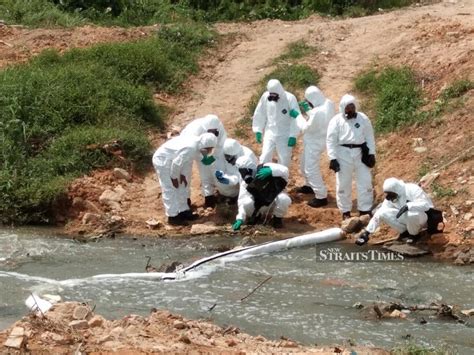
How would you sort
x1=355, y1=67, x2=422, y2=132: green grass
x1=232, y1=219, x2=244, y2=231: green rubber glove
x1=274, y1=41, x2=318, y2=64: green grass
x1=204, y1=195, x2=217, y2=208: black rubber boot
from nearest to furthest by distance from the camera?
x1=232, y1=219, x2=244, y2=231: green rubber glove < x1=204, y1=195, x2=217, y2=208: black rubber boot < x1=355, y1=67, x2=422, y2=132: green grass < x1=274, y1=41, x2=318, y2=64: green grass

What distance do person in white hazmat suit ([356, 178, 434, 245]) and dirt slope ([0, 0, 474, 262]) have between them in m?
0.46

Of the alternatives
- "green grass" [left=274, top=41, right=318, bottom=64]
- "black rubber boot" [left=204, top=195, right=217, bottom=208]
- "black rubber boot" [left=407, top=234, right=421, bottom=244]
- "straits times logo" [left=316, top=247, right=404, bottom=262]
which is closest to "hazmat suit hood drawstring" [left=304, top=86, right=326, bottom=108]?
"black rubber boot" [left=204, top=195, right=217, bottom=208]

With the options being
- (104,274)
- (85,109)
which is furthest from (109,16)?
(104,274)

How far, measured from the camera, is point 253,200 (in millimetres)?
12773

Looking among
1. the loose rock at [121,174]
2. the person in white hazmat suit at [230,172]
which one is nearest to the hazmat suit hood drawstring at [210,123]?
the person in white hazmat suit at [230,172]

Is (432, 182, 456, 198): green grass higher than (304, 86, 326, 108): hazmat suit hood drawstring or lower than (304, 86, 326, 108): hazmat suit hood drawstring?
lower

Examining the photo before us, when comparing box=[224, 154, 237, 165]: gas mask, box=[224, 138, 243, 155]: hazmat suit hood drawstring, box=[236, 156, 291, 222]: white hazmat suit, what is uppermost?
box=[224, 138, 243, 155]: hazmat suit hood drawstring

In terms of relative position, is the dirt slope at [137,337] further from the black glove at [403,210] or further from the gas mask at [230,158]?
the gas mask at [230,158]

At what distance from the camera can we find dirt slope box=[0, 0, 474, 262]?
43.9 feet

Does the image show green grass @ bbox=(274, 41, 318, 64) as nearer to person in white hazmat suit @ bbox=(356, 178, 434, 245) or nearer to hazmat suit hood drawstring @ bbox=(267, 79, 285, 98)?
hazmat suit hood drawstring @ bbox=(267, 79, 285, 98)

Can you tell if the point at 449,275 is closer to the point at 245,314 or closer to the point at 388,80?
the point at 245,314

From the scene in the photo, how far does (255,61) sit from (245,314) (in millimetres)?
9514

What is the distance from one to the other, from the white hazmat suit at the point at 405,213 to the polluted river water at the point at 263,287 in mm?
383

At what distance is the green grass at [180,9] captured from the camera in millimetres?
21031
